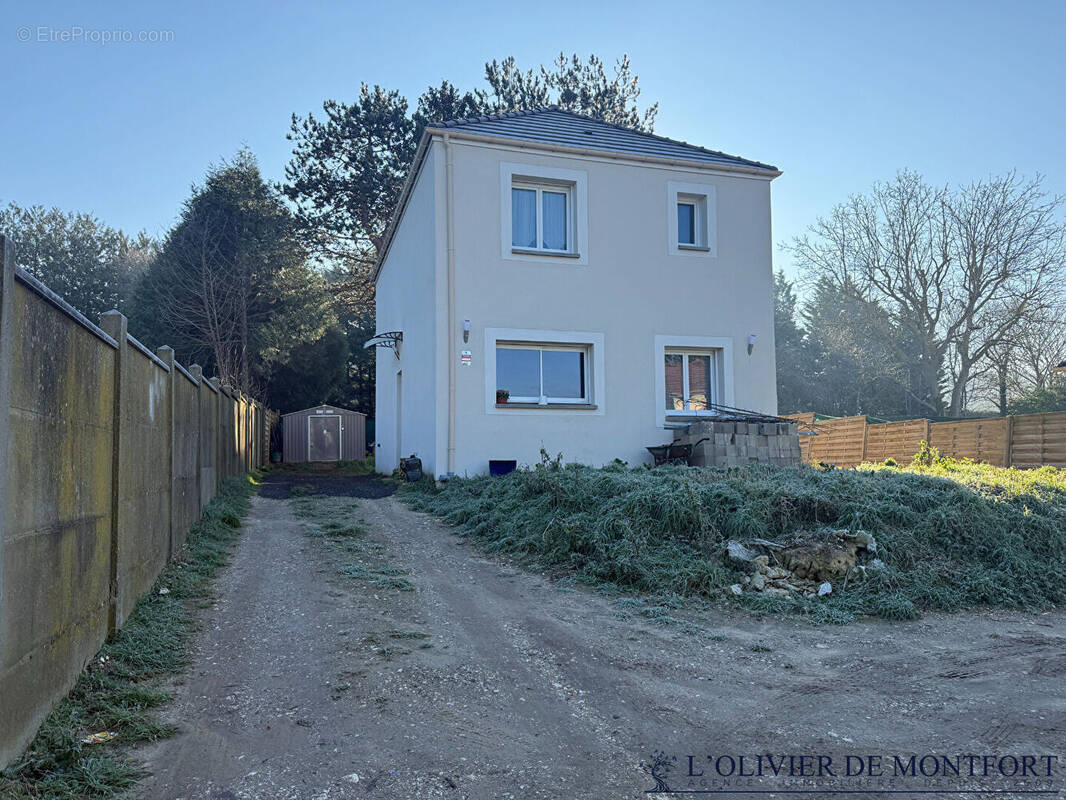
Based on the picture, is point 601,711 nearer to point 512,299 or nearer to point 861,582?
point 861,582

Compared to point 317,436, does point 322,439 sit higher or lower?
lower

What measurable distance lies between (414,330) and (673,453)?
216 inches

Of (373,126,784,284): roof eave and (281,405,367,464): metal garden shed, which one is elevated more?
(373,126,784,284): roof eave

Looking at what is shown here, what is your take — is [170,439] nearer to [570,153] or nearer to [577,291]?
[577,291]

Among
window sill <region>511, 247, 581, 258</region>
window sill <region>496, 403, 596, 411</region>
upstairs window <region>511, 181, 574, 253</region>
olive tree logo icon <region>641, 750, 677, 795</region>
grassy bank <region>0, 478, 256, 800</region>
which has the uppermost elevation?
upstairs window <region>511, 181, 574, 253</region>

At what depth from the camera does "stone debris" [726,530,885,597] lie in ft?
20.8

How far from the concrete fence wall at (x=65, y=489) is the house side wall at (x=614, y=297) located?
6.99 meters

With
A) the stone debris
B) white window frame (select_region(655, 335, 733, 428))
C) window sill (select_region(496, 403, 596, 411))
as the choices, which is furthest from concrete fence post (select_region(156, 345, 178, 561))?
white window frame (select_region(655, 335, 733, 428))

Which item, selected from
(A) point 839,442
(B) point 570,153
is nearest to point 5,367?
(B) point 570,153

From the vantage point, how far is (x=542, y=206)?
13.4 metres

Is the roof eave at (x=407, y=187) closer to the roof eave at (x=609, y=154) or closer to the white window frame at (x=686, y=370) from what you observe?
the roof eave at (x=609, y=154)

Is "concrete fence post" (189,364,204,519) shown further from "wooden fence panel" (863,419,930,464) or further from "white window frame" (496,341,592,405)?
"wooden fence panel" (863,419,930,464)

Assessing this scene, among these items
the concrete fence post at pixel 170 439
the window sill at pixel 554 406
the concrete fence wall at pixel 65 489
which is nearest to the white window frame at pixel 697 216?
the window sill at pixel 554 406

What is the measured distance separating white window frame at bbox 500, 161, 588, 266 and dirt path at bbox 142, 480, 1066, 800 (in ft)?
25.3
